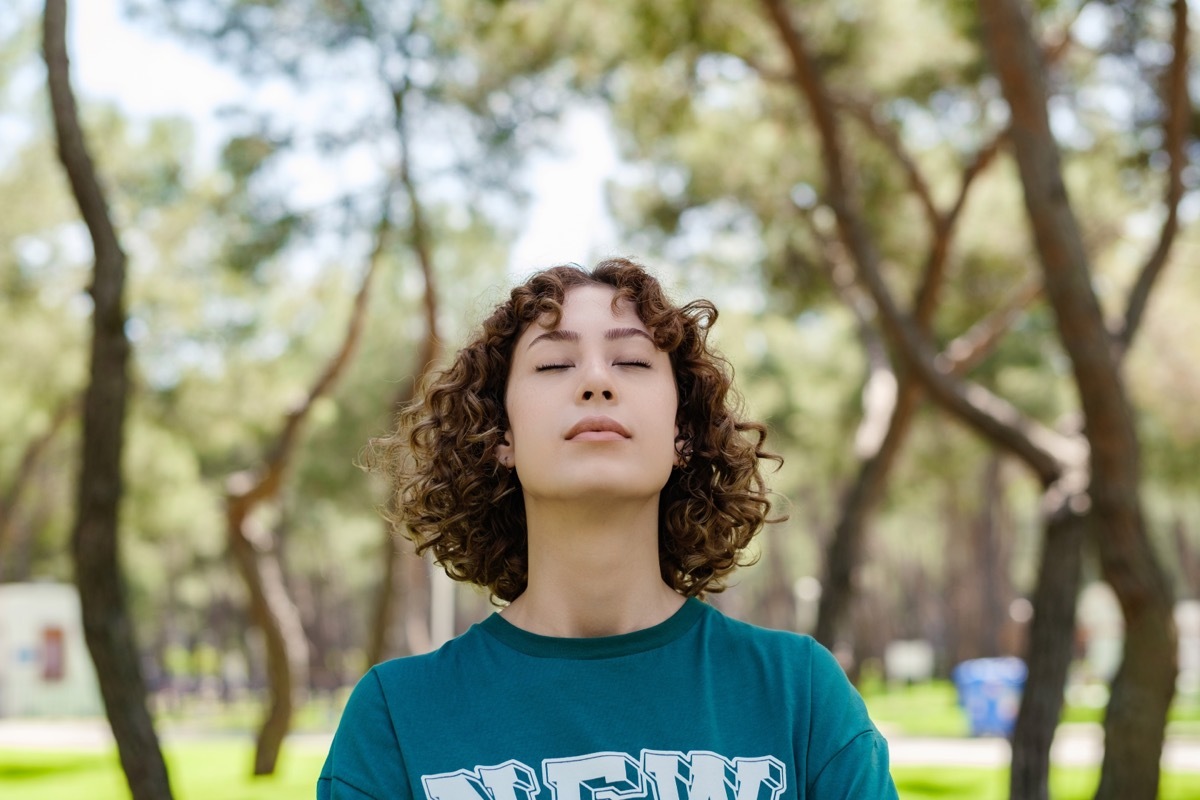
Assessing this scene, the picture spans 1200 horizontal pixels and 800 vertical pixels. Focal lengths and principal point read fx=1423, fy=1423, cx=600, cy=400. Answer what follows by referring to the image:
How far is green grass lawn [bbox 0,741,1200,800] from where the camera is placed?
10586mm

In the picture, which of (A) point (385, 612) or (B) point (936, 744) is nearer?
(A) point (385, 612)

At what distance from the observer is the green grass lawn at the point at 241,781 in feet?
34.7

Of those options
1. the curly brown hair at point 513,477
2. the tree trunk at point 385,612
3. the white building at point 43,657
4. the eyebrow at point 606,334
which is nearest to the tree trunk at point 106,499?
the curly brown hair at point 513,477

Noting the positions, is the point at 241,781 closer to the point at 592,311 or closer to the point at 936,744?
the point at 936,744

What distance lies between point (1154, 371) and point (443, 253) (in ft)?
33.3

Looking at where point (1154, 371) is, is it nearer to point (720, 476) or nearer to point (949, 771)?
point (949, 771)

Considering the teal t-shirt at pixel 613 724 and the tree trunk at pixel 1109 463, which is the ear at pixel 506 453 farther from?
the tree trunk at pixel 1109 463

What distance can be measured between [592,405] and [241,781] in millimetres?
11131

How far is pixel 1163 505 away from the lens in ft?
156

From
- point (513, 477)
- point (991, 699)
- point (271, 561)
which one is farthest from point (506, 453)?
point (991, 699)

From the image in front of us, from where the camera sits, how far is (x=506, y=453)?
80.9 inches

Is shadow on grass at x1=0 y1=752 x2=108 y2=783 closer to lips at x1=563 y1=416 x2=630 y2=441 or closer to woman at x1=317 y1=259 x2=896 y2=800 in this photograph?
woman at x1=317 y1=259 x2=896 y2=800

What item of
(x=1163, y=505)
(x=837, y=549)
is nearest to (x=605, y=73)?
(x=837, y=549)

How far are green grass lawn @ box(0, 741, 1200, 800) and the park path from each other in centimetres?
43
